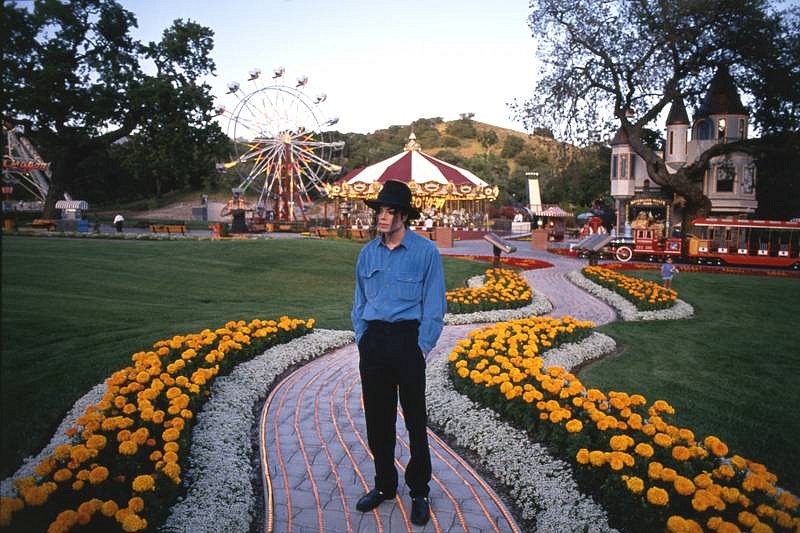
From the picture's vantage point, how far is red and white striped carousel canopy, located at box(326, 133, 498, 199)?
109ft

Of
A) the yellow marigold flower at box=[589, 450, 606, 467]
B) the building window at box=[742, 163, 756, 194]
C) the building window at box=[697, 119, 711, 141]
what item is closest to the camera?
the yellow marigold flower at box=[589, 450, 606, 467]

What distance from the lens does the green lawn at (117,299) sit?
2176 millimetres

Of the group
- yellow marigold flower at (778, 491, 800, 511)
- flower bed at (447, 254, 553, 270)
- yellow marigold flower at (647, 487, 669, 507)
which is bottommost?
yellow marigold flower at (778, 491, 800, 511)

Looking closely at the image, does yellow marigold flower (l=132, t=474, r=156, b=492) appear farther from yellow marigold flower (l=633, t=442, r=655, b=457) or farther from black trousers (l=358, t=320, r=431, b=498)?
yellow marigold flower (l=633, t=442, r=655, b=457)

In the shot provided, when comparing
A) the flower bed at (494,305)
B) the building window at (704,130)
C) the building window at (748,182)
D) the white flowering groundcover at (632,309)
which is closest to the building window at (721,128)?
the building window at (704,130)

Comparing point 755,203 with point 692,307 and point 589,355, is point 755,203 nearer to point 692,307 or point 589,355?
point 692,307

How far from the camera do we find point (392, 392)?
3.64m

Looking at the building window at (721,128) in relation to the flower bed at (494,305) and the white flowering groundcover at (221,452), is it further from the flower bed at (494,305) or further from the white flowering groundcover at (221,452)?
the white flowering groundcover at (221,452)

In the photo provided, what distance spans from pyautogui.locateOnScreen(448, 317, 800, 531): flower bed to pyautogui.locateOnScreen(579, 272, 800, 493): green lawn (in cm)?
50

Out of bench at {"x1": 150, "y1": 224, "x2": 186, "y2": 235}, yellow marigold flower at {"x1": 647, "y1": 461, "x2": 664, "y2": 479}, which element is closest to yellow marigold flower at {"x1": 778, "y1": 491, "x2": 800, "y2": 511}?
yellow marigold flower at {"x1": 647, "y1": 461, "x2": 664, "y2": 479}

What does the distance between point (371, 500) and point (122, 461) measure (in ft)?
5.08

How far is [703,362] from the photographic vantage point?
776 cm

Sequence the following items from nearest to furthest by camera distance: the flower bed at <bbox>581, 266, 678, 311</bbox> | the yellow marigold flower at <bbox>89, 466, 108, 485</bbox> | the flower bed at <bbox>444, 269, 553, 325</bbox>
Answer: the yellow marigold flower at <bbox>89, 466, 108, 485</bbox> < the flower bed at <bbox>444, 269, 553, 325</bbox> < the flower bed at <bbox>581, 266, 678, 311</bbox>

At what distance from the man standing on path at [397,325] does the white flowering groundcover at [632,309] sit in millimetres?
8546
